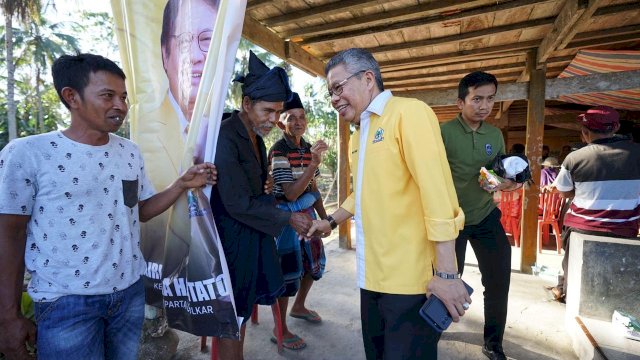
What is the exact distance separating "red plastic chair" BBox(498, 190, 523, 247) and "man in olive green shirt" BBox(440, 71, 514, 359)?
356 centimetres

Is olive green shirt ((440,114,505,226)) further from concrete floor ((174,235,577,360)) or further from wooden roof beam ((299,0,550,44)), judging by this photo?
wooden roof beam ((299,0,550,44))

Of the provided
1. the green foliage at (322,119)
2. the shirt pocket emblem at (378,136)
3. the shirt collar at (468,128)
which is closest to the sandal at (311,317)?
the shirt collar at (468,128)

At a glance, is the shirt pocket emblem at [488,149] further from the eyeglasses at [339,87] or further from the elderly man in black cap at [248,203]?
the elderly man in black cap at [248,203]

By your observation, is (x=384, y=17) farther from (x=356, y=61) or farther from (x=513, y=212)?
(x=513, y=212)

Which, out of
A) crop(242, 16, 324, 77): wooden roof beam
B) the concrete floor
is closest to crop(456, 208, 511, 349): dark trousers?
the concrete floor

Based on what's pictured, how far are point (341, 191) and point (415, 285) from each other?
418 centimetres

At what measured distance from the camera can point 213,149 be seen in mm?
1655

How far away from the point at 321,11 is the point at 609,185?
10.1 ft

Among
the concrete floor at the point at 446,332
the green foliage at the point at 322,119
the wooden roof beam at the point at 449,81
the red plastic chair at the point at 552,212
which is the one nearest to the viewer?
the concrete floor at the point at 446,332

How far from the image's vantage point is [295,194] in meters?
2.77

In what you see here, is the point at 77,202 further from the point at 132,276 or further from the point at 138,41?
the point at 138,41

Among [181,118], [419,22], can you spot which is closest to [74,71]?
[181,118]

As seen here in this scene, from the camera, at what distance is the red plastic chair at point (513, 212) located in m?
5.59

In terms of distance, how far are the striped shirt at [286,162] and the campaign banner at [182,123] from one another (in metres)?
1.06
